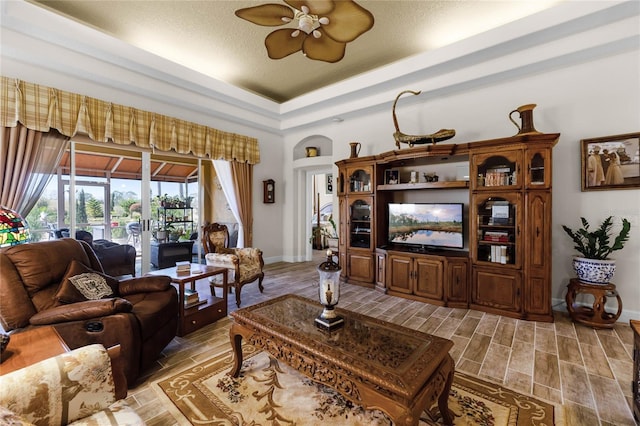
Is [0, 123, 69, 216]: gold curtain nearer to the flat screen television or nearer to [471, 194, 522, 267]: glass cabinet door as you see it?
the flat screen television

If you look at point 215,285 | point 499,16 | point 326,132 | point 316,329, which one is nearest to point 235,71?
point 326,132

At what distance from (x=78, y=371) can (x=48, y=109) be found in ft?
12.2

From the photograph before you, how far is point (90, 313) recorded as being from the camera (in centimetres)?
193

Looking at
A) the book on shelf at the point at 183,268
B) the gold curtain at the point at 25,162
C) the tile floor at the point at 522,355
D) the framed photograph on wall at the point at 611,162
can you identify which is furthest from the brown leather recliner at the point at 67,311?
the framed photograph on wall at the point at 611,162

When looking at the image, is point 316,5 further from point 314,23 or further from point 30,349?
point 30,349

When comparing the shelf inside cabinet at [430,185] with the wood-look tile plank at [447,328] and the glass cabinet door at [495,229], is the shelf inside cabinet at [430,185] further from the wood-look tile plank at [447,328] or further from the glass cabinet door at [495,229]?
the wood-look tile plank at [447,328]

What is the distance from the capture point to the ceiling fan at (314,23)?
225cm

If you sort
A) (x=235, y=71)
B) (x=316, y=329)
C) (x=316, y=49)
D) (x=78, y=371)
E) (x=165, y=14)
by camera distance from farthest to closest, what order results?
(x=235, y=71) < (x=165, y=14) < (x=316, y=49) < (x=316, y=329) < (x=78, y=371)

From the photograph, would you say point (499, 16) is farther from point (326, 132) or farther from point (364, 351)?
point (364, 351)

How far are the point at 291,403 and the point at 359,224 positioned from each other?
128 inches

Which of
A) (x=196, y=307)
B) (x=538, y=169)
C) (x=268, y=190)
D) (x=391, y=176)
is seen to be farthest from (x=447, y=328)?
(x=268, y=190)

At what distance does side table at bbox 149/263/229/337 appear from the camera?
279 cm

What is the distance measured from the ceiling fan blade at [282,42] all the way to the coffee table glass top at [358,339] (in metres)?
2.54

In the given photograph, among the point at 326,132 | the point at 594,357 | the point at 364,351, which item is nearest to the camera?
the point at 364,351
